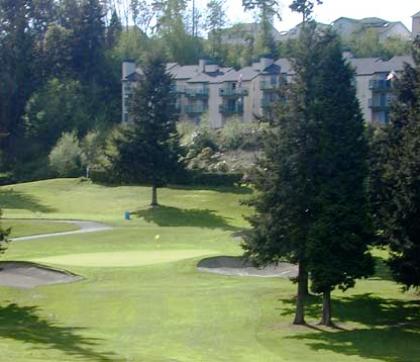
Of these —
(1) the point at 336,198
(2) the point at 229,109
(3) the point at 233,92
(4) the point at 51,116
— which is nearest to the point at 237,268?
(1) the point at 336,198

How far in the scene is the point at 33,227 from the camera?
62344 mm

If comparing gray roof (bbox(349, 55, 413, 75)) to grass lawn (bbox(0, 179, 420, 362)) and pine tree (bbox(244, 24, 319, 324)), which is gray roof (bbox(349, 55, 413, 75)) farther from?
pine tree (bbox(244, 24, 319, 324))

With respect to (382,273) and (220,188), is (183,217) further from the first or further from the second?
(382,273)

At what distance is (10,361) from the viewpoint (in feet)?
74.1

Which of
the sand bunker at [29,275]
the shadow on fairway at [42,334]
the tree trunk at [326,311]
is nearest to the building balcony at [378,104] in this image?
the sand bunker at [29,275]

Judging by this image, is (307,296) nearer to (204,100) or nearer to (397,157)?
(397,157)

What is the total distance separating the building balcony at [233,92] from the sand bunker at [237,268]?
70336 millimetres

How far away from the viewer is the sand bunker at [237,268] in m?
44.2

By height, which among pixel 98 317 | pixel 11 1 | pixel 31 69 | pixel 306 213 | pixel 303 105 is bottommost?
pixel 98 317

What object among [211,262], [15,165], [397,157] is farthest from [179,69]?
[397,157]

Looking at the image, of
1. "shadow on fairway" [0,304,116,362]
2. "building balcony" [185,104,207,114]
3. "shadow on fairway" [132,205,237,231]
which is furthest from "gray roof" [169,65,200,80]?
"shadow on fairway" [0,304,116,362]

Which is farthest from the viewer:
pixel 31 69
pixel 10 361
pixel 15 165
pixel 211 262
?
pixel 31 69

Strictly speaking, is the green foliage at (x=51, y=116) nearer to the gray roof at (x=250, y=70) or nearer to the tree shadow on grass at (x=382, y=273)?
the gray roof at (x=250, y=70)

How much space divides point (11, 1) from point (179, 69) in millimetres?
23712
